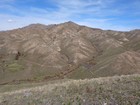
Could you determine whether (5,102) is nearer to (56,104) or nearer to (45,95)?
(45,95)

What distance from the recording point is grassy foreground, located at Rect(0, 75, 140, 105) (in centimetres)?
1833

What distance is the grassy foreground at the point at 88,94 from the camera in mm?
18328

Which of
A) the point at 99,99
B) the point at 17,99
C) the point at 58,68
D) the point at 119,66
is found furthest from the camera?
the point at 58,68

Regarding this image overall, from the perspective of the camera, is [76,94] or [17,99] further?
[17,99]

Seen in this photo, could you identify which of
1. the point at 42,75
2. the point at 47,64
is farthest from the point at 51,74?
the point at 47,64

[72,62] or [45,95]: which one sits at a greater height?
[45,95]

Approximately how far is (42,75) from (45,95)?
14025 cm

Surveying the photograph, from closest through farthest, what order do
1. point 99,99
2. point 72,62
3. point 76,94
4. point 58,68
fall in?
point 99,99 < point 76,94 < point 58,68 < point 72,62

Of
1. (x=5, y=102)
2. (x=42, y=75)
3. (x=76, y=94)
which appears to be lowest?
(x=42, y=75)

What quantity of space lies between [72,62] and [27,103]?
174 m

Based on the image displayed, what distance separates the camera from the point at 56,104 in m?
18.8

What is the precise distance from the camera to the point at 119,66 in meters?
157

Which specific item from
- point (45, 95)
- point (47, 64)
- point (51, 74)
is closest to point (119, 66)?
point (51, 74)

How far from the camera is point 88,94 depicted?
1964 centimetres
